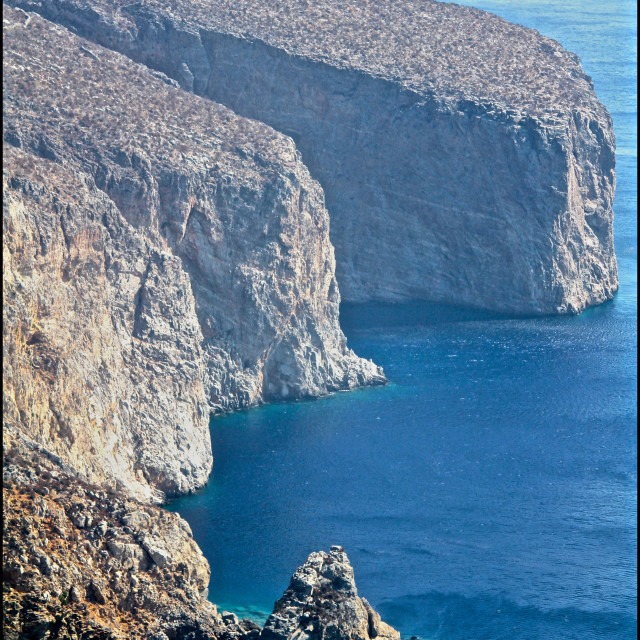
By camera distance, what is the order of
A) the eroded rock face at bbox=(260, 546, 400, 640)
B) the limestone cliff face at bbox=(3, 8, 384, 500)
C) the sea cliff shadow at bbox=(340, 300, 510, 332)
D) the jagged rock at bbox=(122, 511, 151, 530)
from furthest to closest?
the sea cliff shadow at bbox=(340, 300, 510, 332) → the limestone cliff face at bbox=(3, 8, 384, 500) → the jagged rock at bbox=(122, 511, 151, 530) → the eroded rock face at bbox=(260, 546, 400, 640)

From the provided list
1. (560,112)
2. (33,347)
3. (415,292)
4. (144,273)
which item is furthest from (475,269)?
(33,347)

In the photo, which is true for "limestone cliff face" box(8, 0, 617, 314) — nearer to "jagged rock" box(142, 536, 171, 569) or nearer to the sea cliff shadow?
the sea cliff shadow

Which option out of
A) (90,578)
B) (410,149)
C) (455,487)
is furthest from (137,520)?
(410,149)

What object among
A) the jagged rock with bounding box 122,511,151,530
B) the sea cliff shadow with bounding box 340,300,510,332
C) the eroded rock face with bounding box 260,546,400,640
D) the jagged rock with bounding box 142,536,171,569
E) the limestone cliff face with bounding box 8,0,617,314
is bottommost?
the eroded rock face with bounding box 260,546,400,640

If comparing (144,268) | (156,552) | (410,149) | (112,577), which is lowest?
(112,577)

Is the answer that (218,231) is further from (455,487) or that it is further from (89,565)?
(89,565)

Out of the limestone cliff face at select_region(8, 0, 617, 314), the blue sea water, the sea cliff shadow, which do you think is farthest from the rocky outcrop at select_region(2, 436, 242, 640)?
the limestone cliff face at select_region(8, 0, 617, 314)

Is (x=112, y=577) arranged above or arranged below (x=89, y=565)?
below
